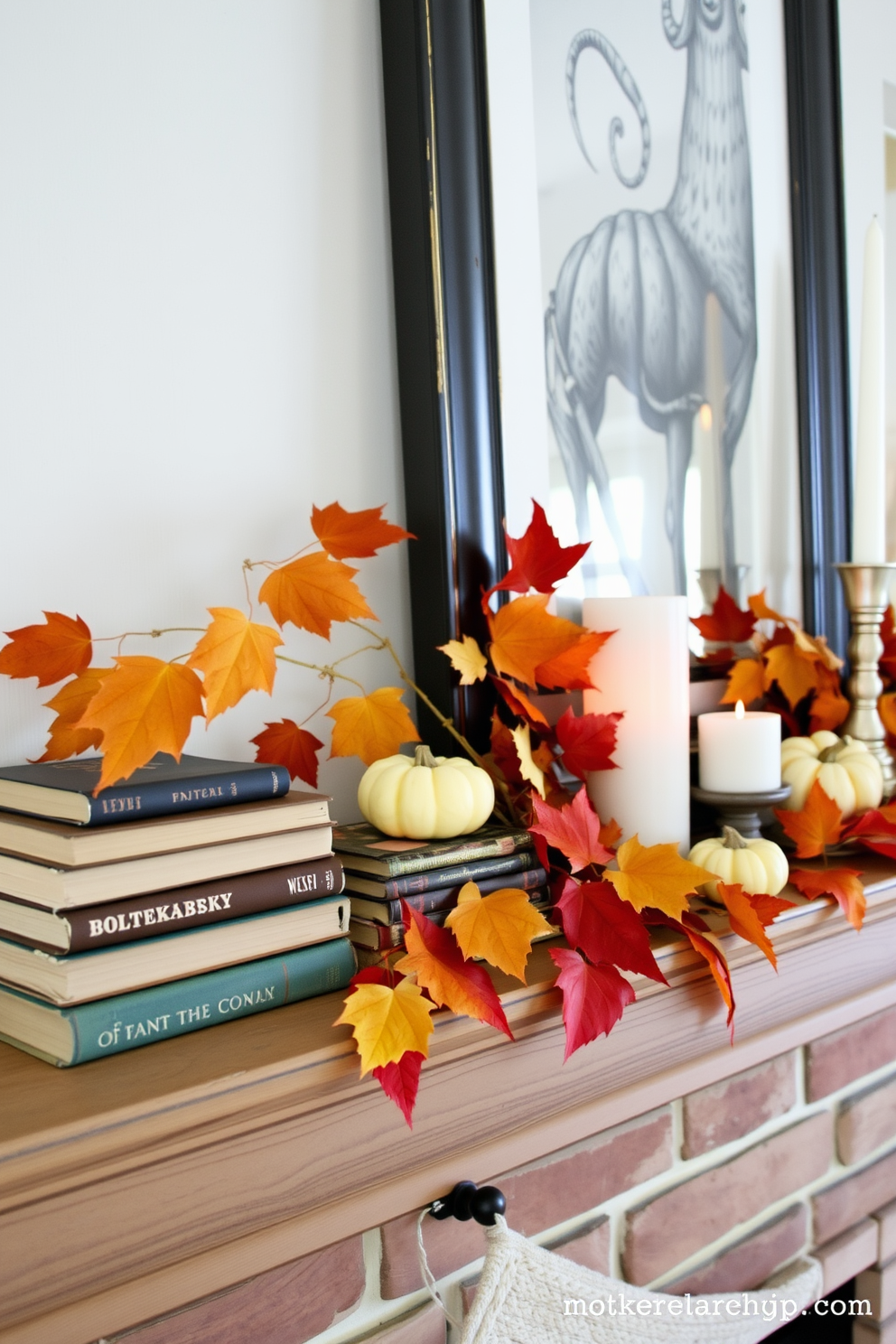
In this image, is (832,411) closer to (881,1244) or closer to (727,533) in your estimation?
(727,533)

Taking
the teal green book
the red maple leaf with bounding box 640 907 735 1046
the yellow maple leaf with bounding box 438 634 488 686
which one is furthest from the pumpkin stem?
the teal green book

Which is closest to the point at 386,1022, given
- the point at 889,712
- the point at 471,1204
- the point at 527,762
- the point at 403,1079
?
the point at 403,1079

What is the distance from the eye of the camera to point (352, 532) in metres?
0.69

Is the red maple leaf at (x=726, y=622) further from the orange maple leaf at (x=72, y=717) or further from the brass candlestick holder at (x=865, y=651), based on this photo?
the orange maple leaf at (x=72, y=717)

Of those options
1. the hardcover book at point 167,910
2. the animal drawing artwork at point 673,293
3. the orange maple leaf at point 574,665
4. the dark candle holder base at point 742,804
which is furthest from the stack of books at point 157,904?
the animal drawing artwork at point 673,293

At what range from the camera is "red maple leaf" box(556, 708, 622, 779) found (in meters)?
0.74

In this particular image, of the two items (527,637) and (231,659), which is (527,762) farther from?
(231,659)

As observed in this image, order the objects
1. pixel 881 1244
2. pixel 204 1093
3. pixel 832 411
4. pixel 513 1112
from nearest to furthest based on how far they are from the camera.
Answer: pixel 204 1093
pixel 513 1112
pixel 881 1244
pixel 832 411

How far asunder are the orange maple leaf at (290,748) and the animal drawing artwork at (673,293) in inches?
13.2

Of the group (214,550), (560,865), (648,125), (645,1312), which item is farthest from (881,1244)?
(648,125)

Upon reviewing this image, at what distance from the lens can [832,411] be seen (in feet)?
3.79

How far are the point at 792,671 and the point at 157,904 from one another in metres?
0.70

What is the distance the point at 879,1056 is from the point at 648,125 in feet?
2.92

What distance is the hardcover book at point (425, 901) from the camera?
58 centimetres
